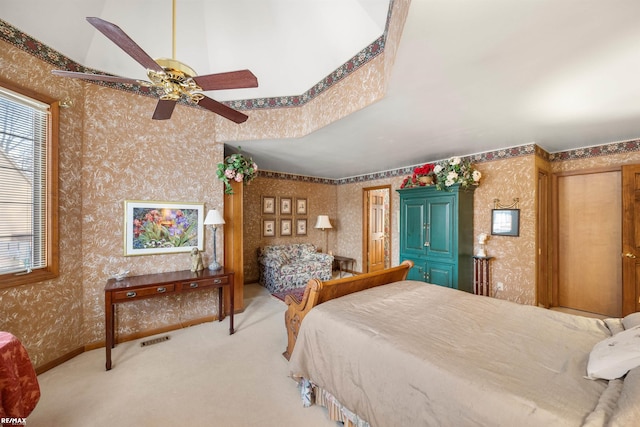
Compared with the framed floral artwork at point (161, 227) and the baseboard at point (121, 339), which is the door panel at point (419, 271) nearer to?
the baseboard at point (121, 339)

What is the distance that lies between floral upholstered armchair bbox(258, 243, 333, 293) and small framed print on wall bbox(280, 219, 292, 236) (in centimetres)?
34

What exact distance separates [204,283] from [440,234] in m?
3.36

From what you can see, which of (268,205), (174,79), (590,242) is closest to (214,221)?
(174,79)

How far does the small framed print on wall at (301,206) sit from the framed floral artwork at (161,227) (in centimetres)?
292

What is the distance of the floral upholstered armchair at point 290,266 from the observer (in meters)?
4.69

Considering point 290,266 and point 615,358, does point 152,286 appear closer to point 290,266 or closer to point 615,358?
point 290,266

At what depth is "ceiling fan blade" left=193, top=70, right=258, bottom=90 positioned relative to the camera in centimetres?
152

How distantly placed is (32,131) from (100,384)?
2255 mm

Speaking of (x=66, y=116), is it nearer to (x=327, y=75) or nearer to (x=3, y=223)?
(x=3, y=223)

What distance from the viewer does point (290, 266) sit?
488cm

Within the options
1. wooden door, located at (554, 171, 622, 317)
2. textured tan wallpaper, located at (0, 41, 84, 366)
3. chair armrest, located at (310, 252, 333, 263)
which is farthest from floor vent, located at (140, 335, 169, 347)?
wooden door, located at (554, 171, 622, 317)

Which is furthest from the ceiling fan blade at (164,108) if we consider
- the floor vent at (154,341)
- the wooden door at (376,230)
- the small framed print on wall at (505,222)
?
the wooden door at (376,230)

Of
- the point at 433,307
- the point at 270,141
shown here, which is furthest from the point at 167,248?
the point at 433,307

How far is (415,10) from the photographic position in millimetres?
1229
